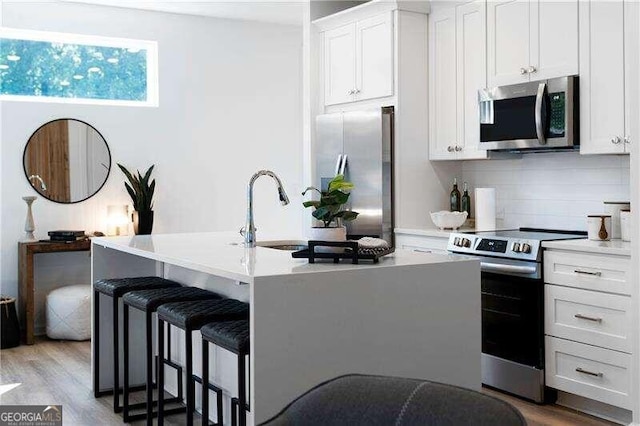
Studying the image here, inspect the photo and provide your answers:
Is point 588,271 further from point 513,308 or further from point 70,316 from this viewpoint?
point 70,316

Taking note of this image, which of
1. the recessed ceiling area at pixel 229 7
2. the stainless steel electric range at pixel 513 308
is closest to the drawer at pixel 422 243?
the stainless steel electric range at pixel 513 308

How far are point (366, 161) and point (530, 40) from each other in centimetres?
145

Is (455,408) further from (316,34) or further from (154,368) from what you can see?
(316,34)

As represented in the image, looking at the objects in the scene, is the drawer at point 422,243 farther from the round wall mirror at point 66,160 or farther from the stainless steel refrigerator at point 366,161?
the round wall mirror at point 66,160

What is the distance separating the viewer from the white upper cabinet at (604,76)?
13.1ft

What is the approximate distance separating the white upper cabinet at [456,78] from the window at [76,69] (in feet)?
8.50

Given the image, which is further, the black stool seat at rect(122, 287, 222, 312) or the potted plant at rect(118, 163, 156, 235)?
the potted plant at rect(118, 163, 156, 235)

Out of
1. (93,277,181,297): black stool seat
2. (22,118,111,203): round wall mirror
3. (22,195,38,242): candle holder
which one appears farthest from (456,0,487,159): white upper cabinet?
(22,195,38,242): candle holder

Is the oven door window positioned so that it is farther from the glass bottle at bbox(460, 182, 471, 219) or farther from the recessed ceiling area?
the recessed ceiling area

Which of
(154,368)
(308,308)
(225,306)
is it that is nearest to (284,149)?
(154,368)

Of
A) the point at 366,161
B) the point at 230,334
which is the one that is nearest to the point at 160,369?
the point at 230,334

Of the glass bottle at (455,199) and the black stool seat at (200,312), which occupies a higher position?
the glass bottle at (455,199)

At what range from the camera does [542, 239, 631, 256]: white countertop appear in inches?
147

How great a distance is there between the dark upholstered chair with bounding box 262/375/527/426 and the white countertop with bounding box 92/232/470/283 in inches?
34.9
